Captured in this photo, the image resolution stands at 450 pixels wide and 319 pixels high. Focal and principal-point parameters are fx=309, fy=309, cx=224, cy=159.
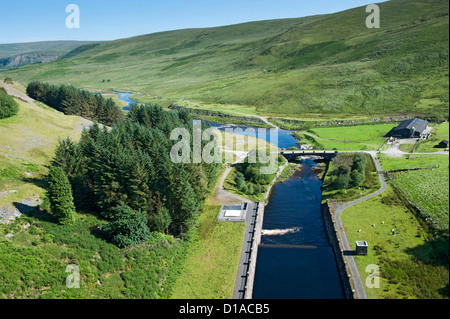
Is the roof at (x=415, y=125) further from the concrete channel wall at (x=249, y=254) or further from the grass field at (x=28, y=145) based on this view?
the grass field at (x=28, y=145)

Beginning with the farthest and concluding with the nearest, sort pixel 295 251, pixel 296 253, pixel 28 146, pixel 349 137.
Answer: pixel 349 137 < pixel 28 146 < pixel 295 251 < pixel 296 253

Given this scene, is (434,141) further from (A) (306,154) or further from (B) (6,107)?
(B) (6,107)

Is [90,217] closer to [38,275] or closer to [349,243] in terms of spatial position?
[38,275]

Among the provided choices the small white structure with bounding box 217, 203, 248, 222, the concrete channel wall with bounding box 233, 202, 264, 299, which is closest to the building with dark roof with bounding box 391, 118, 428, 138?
the concrete channel wall with bounding box 233, 202, 264, 299

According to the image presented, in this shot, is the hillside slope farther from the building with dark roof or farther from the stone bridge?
the building with dark roof

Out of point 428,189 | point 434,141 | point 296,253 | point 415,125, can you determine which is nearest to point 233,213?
point 296,253

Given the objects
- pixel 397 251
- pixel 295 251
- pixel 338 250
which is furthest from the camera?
pixel 295 251
